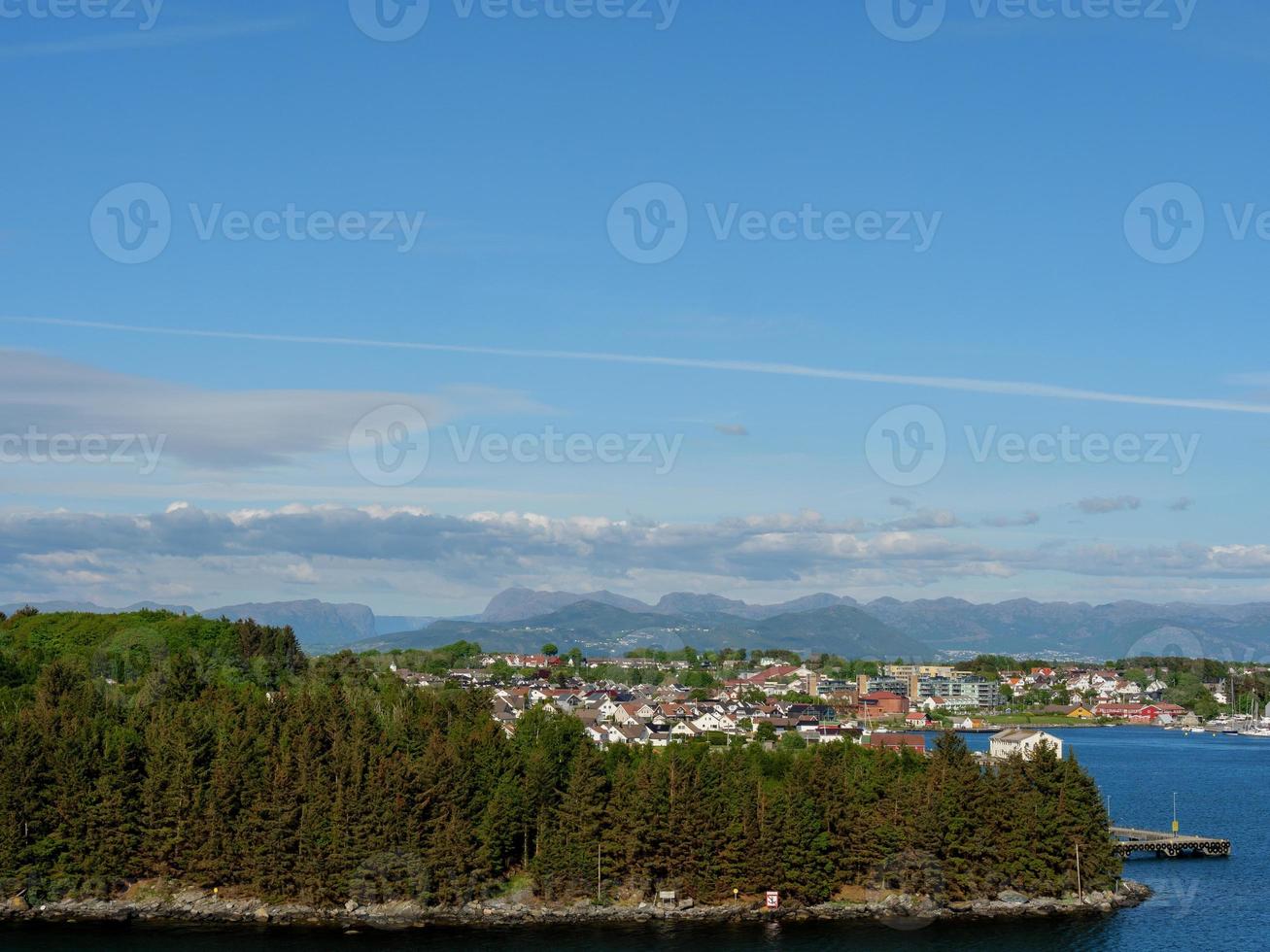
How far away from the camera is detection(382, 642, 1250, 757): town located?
2734 inches

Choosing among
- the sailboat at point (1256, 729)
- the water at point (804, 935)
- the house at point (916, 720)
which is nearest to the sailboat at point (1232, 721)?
the sailboat at point (1256, 729)

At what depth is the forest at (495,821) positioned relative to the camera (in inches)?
1246

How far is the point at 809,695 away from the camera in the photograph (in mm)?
110375

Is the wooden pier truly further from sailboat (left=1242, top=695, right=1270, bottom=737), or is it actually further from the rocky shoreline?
sailboat (left=1242, top=695, right=1270, bottom=737)

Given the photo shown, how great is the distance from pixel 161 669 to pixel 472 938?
2566 cm

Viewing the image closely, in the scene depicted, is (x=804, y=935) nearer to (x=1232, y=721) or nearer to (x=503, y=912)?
(x=503, y=912)

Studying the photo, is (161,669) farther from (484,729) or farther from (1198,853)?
(1198,853)

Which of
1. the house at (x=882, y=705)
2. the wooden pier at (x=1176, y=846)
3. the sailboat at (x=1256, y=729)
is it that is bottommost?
the wooden pier at (x=1176, y=846)

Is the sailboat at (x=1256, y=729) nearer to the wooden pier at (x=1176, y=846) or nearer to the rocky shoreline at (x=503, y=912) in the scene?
the wooden pier at (x=1176, y=846)

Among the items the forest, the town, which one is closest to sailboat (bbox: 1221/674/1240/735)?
the town

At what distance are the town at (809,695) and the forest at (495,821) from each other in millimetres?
18405

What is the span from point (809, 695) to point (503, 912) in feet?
267

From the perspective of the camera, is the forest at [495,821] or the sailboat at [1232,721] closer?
the forest at [495,821]

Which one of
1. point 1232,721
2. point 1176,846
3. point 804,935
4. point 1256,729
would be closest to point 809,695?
point 1232,721
